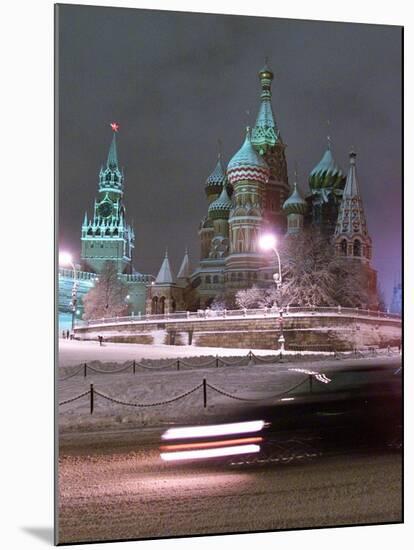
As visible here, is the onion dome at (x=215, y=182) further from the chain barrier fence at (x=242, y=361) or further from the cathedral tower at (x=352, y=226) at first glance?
the chain barrier fence at (x=242, y=361)

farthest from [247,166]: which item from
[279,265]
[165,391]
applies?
[165,391]

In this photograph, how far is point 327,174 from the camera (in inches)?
252

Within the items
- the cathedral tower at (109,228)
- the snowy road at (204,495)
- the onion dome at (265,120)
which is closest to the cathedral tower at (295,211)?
the onion dome at (265,120)

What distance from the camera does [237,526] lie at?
5945 millimetres

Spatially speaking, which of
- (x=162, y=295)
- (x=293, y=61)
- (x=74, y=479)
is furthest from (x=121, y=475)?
(x=293, y=61)

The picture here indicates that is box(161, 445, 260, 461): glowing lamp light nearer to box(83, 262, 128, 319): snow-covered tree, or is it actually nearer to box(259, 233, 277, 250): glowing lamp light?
box(83, 262, 128, 319): snow-covered tree

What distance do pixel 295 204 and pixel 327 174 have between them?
347 mm

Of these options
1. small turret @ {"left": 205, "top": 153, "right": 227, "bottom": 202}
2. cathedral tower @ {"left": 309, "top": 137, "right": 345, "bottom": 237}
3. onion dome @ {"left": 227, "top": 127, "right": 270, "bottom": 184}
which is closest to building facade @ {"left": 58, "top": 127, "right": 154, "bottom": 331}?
small turret @ {"left": 205, "top": 153, "right": 227, "bottom": 202}

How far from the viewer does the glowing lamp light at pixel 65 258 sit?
574cm

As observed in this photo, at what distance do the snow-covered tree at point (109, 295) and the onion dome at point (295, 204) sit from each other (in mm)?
1471

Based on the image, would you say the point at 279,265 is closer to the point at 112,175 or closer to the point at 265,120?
the point at 265,120

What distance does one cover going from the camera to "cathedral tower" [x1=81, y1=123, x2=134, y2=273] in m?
5.86

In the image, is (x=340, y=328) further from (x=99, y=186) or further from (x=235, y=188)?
(x=99, y=186)

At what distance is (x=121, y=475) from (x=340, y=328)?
210 centimetres
